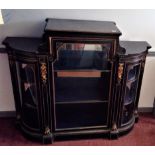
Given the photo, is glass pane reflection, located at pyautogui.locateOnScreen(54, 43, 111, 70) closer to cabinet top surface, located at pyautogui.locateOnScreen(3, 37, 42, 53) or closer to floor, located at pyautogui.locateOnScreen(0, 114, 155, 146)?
cabinet top surface, located at pyautogui.locateOnScreen(3, 37, 42, 53)

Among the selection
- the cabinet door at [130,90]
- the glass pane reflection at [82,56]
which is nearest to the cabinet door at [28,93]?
the glass pane reflection at [82,56]

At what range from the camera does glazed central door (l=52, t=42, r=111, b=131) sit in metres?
1.48

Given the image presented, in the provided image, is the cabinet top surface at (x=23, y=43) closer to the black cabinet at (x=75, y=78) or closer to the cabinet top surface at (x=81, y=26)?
the black cabinet at (x=75, y=78)

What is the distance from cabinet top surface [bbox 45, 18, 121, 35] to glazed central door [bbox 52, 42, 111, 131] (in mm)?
100

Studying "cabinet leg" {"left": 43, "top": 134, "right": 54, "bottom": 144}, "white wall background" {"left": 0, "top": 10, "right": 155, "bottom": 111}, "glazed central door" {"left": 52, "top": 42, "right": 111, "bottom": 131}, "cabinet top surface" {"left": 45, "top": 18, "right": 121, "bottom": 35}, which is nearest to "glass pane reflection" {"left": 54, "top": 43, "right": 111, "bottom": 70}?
"glazed central door" {"left": 52, "top": 42, "right": 111, "bottom": 131}

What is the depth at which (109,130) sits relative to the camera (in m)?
1.74

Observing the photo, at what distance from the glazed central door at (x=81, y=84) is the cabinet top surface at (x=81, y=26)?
0.10m

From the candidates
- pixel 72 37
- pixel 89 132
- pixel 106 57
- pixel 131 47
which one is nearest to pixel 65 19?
pixel 72 37

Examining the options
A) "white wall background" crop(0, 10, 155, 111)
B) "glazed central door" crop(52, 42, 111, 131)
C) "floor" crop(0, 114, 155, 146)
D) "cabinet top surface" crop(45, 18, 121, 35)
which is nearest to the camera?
"cabinet top surface" crop(45, 18, 121, 35)

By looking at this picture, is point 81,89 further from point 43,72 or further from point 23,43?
point 23,43

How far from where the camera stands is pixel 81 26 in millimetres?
1438

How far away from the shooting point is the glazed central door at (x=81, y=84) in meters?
1.48

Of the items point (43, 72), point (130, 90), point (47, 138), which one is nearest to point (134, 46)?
point (130, 90)

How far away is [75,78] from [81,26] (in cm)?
46
